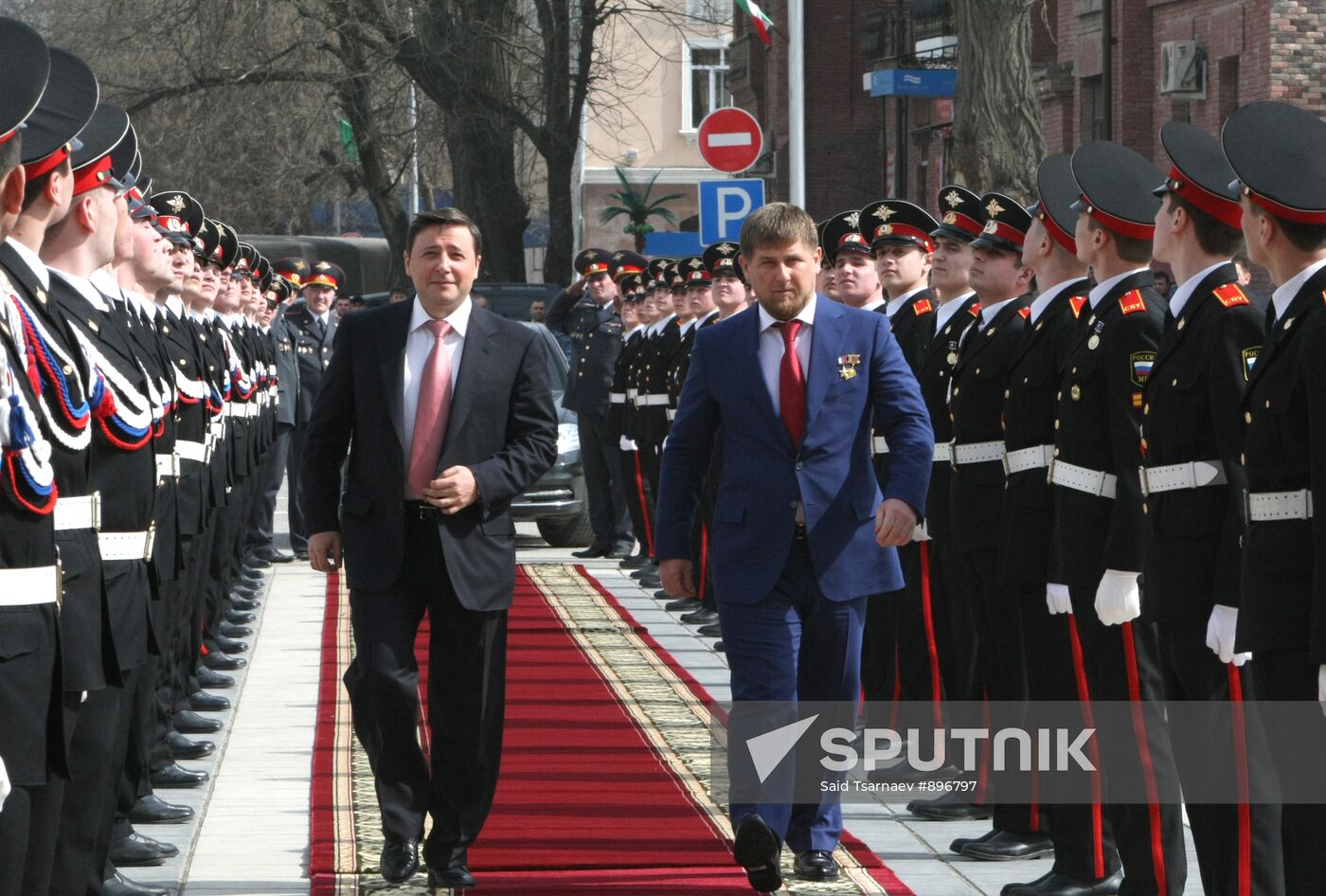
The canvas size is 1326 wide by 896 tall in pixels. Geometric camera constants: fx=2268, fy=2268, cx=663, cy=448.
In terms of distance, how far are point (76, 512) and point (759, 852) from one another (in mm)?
2548

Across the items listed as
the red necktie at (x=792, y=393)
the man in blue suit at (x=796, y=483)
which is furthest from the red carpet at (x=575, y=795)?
the red necktie at (x=792, y=393)

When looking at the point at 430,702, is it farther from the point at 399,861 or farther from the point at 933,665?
the point at 933,665

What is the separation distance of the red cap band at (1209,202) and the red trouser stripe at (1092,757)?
1453mm

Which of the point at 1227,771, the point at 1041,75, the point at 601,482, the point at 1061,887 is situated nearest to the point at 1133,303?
the point at 1227,771

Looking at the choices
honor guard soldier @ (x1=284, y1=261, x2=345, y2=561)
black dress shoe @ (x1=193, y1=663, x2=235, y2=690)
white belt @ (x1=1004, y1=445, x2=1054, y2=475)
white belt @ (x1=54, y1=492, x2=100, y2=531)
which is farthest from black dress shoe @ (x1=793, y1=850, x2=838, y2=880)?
honor guard soldier @ (x1=284, y1=261, x2=345, y2=561)

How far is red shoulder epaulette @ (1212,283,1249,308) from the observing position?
6027mm

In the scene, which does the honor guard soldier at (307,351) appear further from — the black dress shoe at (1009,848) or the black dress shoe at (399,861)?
the black dress shoe at (1009,848)

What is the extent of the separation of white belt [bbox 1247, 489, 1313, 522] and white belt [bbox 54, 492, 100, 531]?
2706 millimetres

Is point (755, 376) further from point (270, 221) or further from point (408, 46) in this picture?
point (270, 221)

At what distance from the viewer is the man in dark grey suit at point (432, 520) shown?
288 inches

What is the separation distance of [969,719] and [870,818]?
0.56 metres

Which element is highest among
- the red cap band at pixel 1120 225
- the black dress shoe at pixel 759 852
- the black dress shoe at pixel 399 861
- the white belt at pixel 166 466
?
the red cap band at pixel 1120 225

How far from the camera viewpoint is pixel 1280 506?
5.26 meters

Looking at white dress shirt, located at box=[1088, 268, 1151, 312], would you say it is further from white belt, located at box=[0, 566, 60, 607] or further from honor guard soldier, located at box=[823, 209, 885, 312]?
white belt, located at box=[0, 566, 60, 607]
